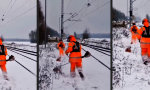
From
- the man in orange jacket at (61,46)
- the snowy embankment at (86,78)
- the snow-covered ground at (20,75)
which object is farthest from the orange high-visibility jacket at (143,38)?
the snow-covered ground at (20,75)

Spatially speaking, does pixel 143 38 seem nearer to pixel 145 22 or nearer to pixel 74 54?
pixel 145 22

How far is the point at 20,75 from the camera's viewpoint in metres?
3.02

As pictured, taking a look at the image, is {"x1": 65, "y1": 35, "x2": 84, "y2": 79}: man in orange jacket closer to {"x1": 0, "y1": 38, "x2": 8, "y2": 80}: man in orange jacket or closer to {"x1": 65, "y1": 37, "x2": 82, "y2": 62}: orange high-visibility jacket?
{"x1": 65, "y1": 37, "x2": 82, "y2": 62}: orange high-visibility jacket

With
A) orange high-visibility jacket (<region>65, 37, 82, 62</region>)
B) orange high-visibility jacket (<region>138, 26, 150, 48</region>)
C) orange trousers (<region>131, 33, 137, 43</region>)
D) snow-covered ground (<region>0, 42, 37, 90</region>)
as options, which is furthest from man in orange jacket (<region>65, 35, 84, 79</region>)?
orange high-visibility jacket (<region>138, 26, 150, 48</region>)

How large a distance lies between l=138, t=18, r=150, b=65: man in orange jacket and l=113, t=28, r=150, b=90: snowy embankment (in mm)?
67

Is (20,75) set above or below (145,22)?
below

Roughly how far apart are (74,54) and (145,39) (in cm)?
130

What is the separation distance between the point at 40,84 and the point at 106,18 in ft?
4.64

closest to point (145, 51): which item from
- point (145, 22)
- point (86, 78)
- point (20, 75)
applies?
point (145, 22)

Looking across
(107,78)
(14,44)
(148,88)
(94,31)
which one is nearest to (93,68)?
(107,78)

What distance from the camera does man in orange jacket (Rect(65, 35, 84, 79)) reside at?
104 inches

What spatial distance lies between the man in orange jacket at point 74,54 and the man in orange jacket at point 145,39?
116 cm

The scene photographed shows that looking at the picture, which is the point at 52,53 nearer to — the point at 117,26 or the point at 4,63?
the point at 4,63

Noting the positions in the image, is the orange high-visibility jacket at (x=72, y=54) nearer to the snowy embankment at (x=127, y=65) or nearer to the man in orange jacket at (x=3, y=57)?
the snowy embankment at (x=127, y=65)
